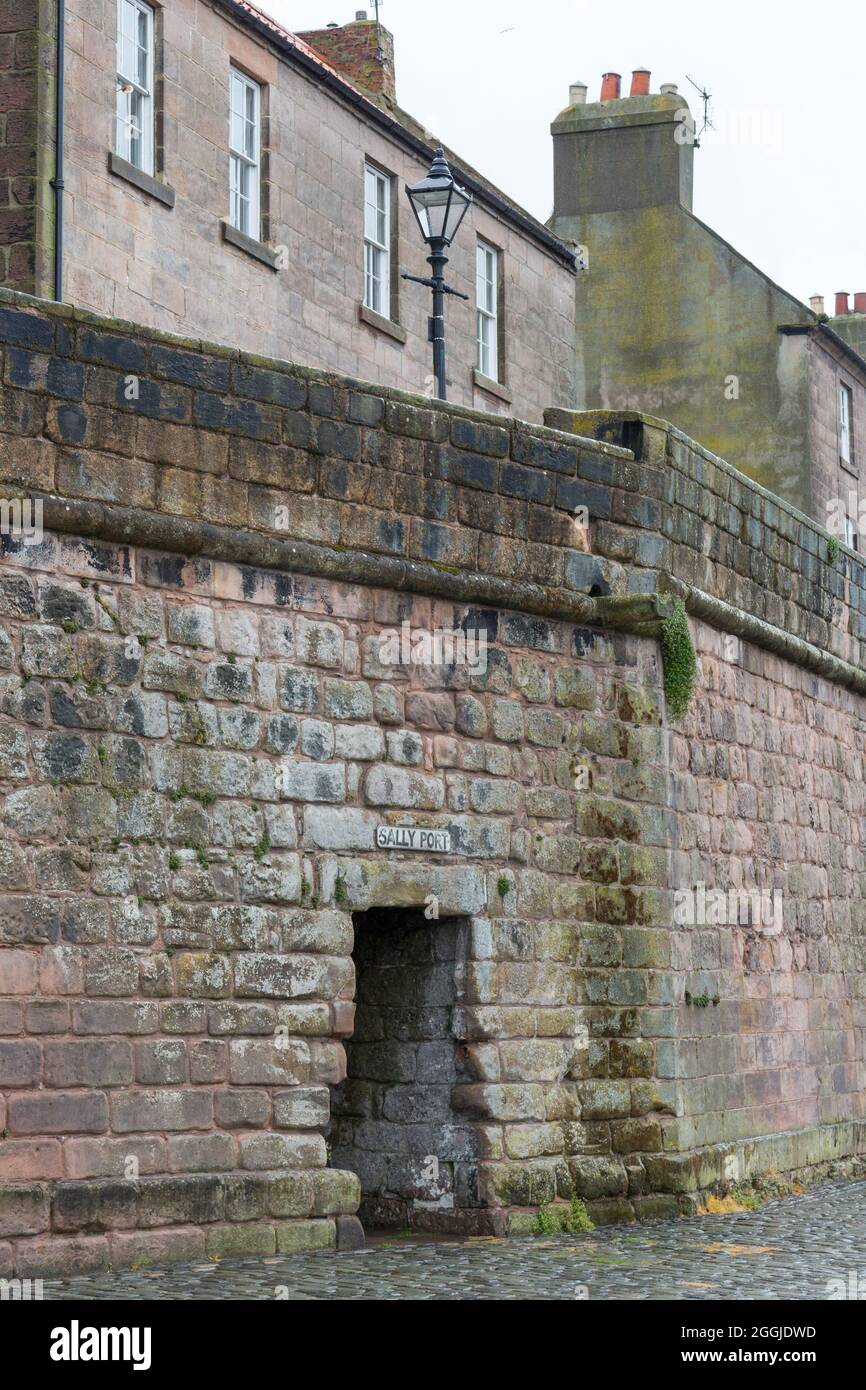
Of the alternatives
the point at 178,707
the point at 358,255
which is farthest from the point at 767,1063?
the point at 358,255

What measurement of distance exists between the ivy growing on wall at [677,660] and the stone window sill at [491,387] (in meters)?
10.7

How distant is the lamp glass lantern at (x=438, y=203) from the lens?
15.1 meters

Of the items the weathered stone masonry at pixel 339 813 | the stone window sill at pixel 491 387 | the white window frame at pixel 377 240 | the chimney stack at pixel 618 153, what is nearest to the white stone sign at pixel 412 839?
the weathered stone masonry at pixel 339 813

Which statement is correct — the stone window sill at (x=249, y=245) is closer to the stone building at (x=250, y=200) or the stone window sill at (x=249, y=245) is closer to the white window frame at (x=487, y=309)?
the stone building at (x=250, y=200)

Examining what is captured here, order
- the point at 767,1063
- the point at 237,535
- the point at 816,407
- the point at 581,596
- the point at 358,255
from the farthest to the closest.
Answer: the point at 816,407, the point at 358,255, the point at 767,1063, the point at 581,596, the point at 237,535

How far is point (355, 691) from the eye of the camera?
11078 millimetres

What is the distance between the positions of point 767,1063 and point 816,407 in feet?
57.4

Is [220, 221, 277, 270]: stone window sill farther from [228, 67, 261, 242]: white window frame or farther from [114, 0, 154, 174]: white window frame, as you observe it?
[114, 0, 154, 174]: white window frame

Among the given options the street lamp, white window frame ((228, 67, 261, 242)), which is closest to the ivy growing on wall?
the street lamp

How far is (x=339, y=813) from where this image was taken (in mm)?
10914

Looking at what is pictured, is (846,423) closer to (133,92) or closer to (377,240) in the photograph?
(377,240)

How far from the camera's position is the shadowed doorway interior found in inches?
450

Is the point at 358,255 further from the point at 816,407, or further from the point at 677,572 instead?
the point at 816,407

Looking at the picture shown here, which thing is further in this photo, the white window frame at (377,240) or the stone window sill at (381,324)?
the white window frame at (377,240)
